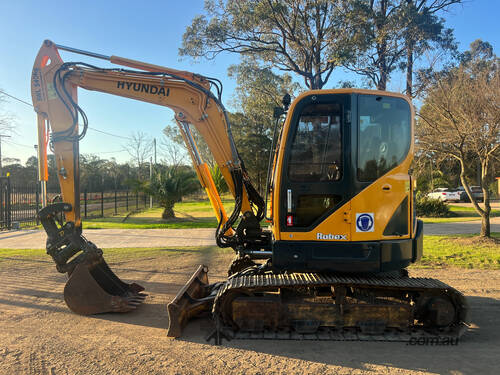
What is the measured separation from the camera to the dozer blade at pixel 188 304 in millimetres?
4184

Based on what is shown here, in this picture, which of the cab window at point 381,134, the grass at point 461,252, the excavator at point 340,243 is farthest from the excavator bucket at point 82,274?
the grass at point 461,252

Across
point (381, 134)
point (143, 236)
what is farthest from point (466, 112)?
point (143, 236)

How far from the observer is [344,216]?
4.16 meters

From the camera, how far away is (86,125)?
5574 millimetres

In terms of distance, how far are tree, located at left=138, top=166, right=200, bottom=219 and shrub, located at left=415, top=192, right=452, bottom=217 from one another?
11.9 m

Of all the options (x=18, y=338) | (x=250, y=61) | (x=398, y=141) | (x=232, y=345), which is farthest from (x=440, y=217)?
(x=18, y=338)

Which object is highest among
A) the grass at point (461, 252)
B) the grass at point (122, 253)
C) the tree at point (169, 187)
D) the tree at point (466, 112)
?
the tree at point (466, 112)

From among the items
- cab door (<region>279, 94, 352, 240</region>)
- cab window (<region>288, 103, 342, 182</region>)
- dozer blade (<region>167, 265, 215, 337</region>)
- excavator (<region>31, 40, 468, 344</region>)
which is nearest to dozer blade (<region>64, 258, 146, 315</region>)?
dozer blade (<region>167, 265, 215, 337</region>)

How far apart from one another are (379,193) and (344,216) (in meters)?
0.51

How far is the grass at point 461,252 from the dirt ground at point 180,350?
7.86 feet

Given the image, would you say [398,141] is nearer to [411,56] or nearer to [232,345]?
[232,345]

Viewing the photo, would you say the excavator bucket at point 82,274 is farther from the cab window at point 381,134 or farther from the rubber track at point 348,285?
the cab window at point 381,134

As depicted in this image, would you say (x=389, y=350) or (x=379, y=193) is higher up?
(x=379, y=193)

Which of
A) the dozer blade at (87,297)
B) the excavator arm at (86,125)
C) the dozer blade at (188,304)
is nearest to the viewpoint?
the dozer blade at (188,304)
